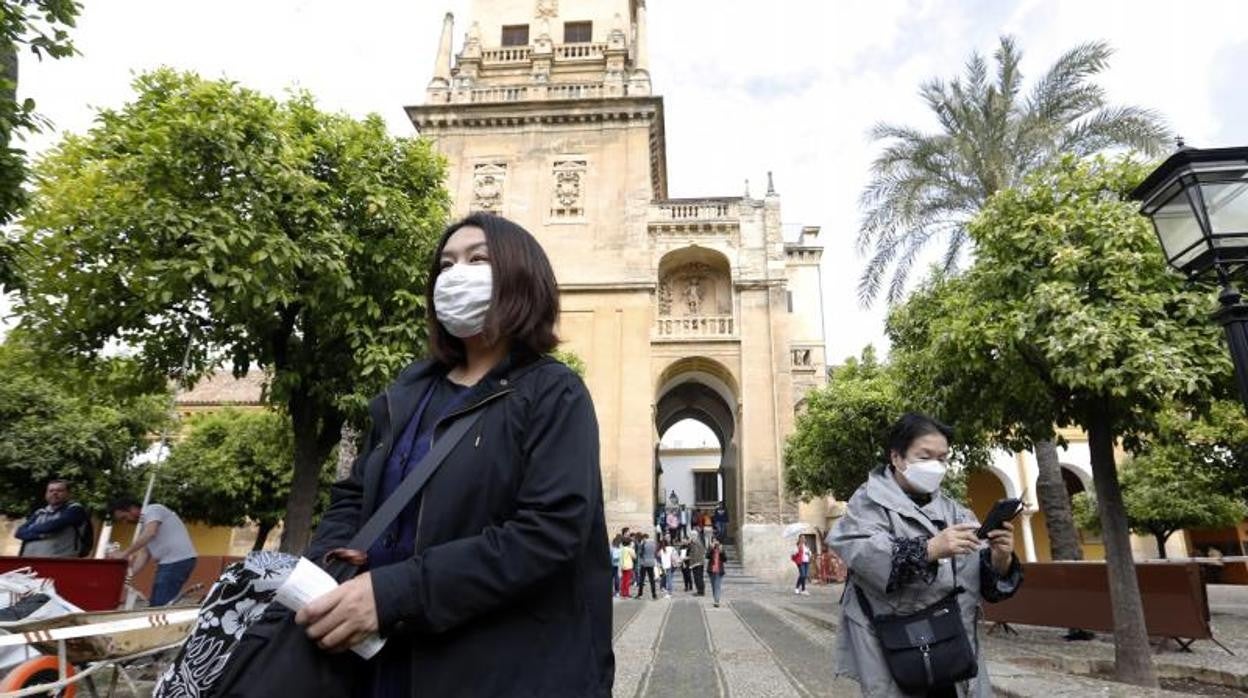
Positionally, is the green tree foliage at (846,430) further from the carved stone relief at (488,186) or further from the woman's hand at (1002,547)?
the carved stone relief at (488,186)

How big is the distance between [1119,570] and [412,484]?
7068 millimetres

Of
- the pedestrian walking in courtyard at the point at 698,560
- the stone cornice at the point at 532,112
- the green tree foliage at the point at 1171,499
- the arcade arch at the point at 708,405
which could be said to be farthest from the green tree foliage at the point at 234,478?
the green tree foliage at the point at 1171,499

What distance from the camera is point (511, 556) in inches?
50.3

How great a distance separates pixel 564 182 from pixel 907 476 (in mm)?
24111

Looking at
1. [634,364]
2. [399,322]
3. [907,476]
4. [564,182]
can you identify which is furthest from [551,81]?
[907,476]

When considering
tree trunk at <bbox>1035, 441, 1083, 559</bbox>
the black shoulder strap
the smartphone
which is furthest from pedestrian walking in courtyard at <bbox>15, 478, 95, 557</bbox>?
tree trunk at <bbox>1035, 441, 1083, 559</bbox>

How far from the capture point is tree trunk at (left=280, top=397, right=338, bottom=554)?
30.0 feet

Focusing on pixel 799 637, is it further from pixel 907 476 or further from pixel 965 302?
pixel 907 476

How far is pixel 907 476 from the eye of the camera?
284 centimetres

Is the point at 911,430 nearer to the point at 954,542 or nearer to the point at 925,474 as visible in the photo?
the point at 925,474

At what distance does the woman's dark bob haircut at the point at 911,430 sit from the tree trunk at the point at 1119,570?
4.33m

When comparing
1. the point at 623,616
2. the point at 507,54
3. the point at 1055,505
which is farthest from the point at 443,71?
the point at 1055,505

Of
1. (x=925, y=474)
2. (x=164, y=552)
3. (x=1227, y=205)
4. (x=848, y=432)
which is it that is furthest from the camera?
(x=848, y=432)

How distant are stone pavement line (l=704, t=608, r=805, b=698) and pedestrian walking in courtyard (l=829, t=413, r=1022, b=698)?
3033 millimetres
